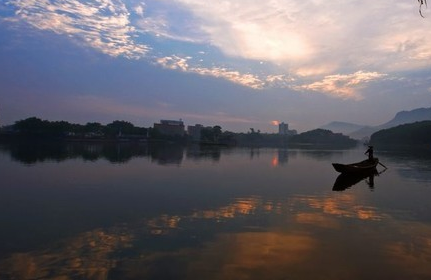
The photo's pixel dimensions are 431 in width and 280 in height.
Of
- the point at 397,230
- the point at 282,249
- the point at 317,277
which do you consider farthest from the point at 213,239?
the point at 397,230

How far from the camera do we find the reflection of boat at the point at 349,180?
3294 centimetres

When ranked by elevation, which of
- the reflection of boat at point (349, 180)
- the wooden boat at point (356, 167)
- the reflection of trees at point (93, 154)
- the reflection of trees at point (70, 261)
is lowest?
the reflection of trees at point (70, 261)

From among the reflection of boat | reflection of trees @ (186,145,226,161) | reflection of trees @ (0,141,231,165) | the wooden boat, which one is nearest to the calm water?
the reflection of boat

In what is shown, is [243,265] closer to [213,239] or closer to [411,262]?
[213,239]

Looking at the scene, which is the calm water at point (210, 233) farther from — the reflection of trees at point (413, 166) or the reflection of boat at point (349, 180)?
the reflection of trees at point (413, 166)

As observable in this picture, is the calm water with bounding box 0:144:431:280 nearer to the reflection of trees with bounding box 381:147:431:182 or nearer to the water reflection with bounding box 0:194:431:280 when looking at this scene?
the water reflection with bounding box 0:194:431:280

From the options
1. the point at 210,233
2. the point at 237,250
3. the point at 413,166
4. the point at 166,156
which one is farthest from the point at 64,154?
the point at 237,250

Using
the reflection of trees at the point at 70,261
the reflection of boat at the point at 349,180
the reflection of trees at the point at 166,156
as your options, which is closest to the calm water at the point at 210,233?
the reflection of trees at the point at 70,261

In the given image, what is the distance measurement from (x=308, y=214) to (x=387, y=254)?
690 cm

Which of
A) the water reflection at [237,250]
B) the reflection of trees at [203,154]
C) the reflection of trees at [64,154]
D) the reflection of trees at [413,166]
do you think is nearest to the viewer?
the water reflection at [237,250]

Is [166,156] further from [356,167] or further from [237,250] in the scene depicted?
[237,250]

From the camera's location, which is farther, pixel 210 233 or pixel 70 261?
pixel 210 233

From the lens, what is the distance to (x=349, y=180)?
124 feet

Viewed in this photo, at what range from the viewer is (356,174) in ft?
142
